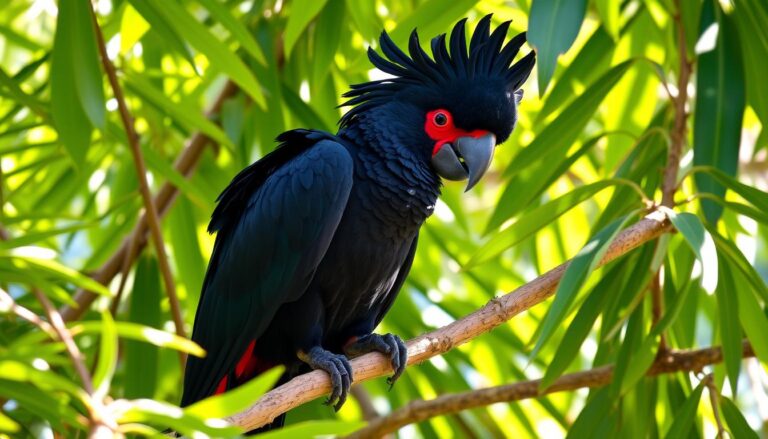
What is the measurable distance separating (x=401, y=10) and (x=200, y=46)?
1.38 meters

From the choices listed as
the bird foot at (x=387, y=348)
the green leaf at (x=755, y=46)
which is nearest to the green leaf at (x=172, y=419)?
the bird foot at (x=387, y=348)

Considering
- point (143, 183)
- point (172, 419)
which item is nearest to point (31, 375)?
point (172, 419)

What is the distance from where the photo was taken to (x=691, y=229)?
2.55 metres

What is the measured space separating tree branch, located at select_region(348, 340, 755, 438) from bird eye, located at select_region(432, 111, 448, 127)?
2.91 ft

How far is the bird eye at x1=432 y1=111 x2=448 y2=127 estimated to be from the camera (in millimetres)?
3205

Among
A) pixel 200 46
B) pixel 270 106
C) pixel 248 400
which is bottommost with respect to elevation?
pixel 248 400

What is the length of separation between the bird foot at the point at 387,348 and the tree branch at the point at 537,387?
0.25 meters

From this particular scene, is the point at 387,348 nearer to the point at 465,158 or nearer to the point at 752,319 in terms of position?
the point at 465,158

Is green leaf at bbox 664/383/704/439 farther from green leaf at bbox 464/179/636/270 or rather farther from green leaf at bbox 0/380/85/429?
green leaf at bbox 0/380/85/429

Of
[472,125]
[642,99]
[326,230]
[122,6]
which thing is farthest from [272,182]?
[642,99]

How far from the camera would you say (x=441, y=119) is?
126 inches

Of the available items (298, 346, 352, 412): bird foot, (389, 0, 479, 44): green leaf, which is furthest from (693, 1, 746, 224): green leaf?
(298, 346, 352, 412): bird foot

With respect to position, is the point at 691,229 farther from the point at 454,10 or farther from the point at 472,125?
the point at 454,10

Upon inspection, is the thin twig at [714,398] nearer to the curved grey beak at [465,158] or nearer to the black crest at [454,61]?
the curved grey beak at [465,158]
